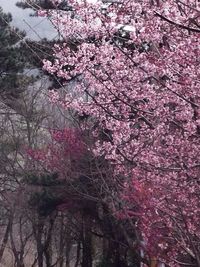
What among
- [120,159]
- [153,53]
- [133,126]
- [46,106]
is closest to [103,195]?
[120,159]

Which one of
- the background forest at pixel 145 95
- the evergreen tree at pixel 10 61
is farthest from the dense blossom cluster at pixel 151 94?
the evergreen tree at pixel 10 61

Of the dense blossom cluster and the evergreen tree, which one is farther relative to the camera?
the evergreen tree

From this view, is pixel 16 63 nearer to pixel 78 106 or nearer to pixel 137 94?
pixel 78 106

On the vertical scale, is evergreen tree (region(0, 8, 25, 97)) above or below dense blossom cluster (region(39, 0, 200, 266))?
above

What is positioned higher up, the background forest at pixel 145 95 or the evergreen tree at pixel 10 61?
the evergreen tree at pixel 10 61

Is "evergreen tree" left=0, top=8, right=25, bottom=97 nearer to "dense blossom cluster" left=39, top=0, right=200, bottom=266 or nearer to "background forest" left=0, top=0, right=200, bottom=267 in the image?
"background forest" left=0, top=0, right=200, bottom=267

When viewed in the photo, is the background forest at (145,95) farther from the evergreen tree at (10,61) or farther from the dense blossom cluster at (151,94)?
the evergreen tree at (10,61)

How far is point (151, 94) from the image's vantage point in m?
7.08

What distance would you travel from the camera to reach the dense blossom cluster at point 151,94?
5930 mm

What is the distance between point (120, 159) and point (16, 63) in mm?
9095

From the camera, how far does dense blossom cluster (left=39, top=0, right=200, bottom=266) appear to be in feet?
19.5

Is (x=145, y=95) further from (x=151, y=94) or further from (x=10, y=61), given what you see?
(x=10, y=61)

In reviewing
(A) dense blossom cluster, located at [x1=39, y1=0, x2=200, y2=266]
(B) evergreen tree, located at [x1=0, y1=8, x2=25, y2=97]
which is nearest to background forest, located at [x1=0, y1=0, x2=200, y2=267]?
(A) dense blossom cluster, located at [x1=39, y1=0, x2=200, y2=266]

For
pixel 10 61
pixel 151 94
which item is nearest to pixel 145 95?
pixel 151 94
